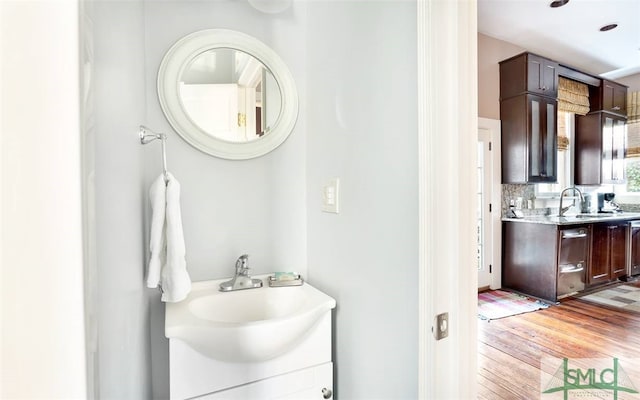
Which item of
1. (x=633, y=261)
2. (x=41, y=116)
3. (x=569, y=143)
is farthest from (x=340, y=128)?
(x=633, y=261)

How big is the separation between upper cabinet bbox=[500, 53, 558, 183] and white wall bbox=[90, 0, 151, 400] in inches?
138

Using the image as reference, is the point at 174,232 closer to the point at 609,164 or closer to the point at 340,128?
the point at 340,128

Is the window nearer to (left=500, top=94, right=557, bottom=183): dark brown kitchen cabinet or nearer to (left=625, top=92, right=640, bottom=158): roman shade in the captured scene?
(left=625, top=92, right=640, bottom=158): roman shade

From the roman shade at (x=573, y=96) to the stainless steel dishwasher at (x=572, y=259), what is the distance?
1.54m

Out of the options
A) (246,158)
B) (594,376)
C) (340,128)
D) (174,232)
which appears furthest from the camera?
(594,376)

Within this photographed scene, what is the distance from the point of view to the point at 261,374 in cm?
101

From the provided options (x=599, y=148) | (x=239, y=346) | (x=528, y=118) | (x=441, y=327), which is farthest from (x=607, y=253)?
(x=239, y=346)

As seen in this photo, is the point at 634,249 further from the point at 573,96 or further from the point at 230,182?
the point at 230,182

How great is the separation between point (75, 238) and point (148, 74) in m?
1.33

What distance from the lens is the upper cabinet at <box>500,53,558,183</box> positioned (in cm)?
322

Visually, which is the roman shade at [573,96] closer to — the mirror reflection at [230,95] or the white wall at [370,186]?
the white wall at [370,186]

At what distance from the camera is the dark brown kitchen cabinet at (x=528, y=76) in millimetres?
3224

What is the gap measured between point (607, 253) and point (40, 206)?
15.8 ft

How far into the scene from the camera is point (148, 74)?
4.13 feet
